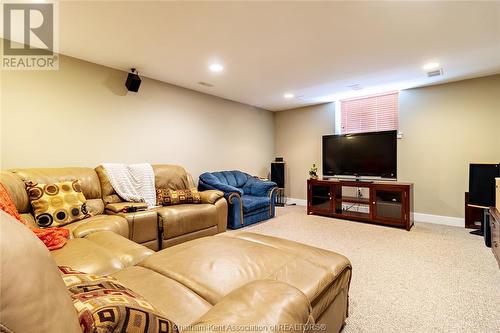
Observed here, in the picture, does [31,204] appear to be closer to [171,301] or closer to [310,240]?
[171,301]

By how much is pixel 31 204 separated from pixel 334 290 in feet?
8.54

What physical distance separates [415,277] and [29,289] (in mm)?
2690

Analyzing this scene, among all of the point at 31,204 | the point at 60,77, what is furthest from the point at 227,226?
the point at 60,77

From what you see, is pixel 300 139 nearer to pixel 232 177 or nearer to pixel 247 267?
pixel 232 177

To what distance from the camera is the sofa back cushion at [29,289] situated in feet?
1.20

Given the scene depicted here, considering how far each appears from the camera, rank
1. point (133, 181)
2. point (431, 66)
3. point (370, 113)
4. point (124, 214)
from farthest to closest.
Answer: point (370, 113) → point (431, 66) → point (133, 181) → point (124, 214)

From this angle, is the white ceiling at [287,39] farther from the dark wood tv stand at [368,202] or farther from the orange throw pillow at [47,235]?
the dark wood tv stand at [368,202]

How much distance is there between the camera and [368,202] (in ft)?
13.3

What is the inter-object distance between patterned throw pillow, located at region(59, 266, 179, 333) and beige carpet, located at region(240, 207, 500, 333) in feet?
4.61

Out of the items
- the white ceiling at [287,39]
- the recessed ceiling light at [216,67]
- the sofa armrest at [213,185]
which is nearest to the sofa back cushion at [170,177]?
the sofa armrest at [213,185]

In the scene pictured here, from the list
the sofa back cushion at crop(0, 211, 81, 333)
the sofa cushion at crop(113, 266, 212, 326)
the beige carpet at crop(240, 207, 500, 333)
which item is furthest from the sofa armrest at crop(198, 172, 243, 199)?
the sofa back cushion at crop(0, 211, 81, 333)

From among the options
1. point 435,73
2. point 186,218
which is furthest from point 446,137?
point 186,218

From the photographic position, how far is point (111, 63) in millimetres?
3119

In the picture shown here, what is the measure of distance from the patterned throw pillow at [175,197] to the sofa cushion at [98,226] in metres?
0.77
